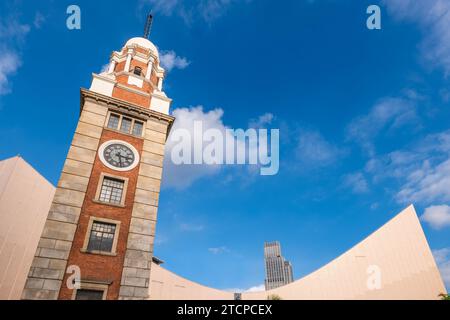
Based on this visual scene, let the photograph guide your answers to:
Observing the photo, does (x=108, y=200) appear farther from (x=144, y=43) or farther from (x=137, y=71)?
(x=144, y=43)

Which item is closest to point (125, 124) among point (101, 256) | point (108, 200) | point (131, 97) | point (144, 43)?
point (131, 97)

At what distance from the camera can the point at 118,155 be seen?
62.9ft

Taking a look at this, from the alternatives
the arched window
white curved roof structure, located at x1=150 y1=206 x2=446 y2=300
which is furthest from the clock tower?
white curved roof structure, located at x1=150 y1=206 x2=446 y2=300

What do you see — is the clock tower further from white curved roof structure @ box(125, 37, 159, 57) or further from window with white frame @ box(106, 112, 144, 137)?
white curved roof structure @ box(125, 37, 159, 57)

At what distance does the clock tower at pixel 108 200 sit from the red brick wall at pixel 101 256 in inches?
1.9

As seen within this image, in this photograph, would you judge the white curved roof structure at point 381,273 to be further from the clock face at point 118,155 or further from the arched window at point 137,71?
the arched window at point 137,71

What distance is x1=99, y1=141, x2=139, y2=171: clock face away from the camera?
1862 centimetres

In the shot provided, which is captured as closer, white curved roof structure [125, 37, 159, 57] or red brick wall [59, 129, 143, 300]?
red brick wall [59, 129, 143, 300]

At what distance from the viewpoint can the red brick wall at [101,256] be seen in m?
14.8

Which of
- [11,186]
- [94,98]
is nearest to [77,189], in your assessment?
[94,98]

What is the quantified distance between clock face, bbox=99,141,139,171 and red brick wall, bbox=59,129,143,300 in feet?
1.11
